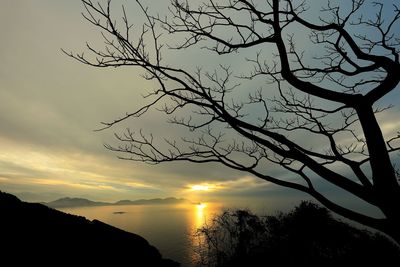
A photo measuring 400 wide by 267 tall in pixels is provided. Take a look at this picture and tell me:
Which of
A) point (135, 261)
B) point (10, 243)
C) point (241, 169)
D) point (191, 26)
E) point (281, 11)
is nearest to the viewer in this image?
point (241, 169)

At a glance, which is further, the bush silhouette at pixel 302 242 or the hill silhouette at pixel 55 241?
the bush silhouette at pixel 302 242

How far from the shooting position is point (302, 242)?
78.8ft

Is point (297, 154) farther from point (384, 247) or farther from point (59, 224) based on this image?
point (384, 247)

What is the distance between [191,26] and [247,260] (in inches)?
731

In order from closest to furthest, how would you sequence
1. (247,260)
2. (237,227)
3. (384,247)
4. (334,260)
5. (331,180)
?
(331,180)
(384,247)
(334,260)
(247,260)
(237,227)

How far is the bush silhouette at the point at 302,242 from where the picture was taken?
18453 millimetres

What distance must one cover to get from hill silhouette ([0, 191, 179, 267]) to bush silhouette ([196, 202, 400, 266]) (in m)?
12.6

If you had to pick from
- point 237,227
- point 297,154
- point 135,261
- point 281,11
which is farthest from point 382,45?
point 237,227

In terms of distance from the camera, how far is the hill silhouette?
7.67 metres

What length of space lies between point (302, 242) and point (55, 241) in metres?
19.8

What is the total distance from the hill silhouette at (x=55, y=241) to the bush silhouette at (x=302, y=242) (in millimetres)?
12566

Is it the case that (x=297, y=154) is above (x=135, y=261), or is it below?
above

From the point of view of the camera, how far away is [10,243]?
7.61m

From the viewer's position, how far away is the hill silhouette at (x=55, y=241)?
7668mm
